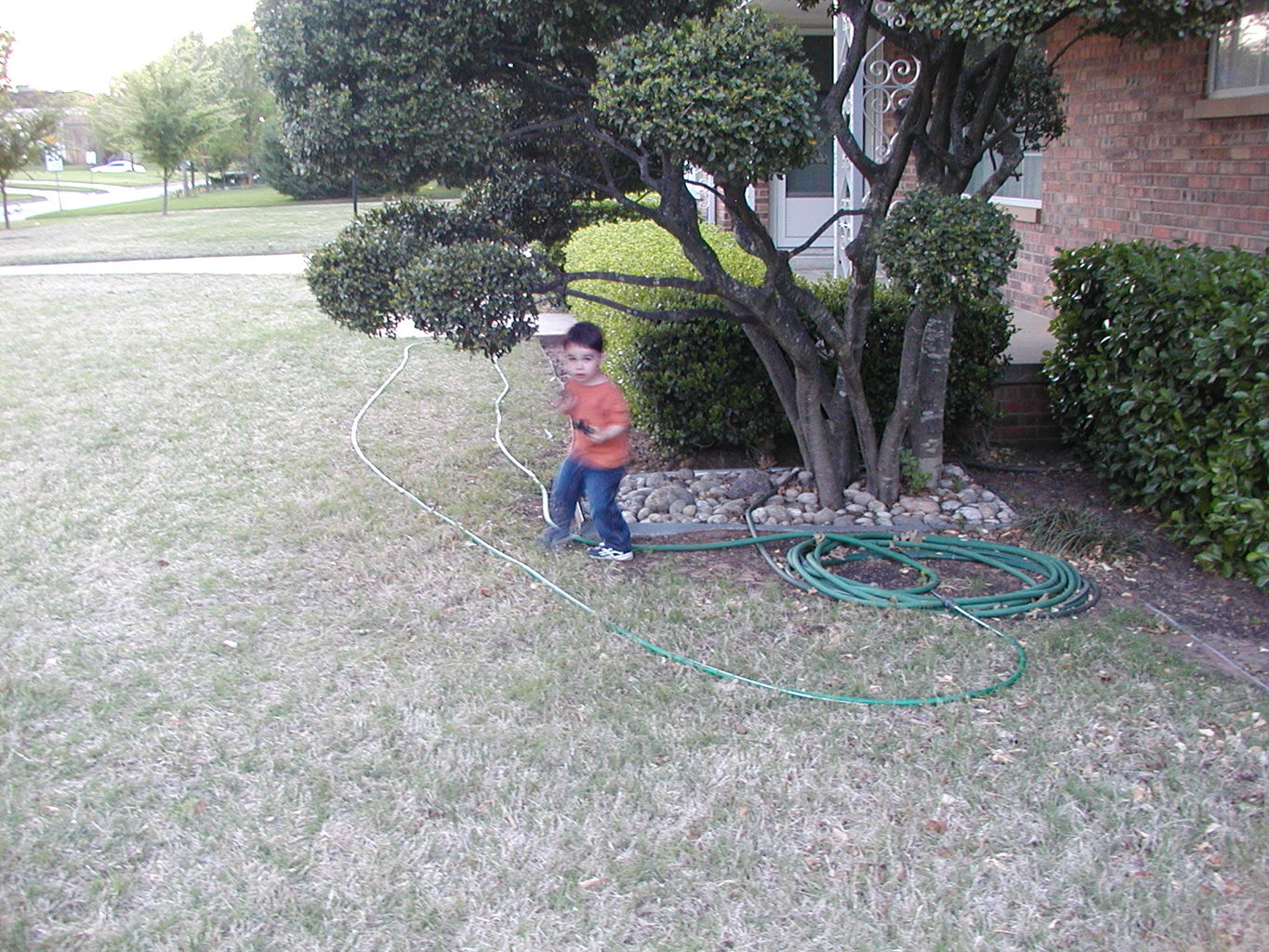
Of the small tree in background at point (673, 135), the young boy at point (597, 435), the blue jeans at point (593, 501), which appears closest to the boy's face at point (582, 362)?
the young boy at point (597, 435)

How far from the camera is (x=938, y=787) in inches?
137

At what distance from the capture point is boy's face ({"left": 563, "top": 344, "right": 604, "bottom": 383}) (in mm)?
5062

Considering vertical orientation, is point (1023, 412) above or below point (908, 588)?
above

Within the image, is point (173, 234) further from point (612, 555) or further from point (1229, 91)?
point (1229, 91)

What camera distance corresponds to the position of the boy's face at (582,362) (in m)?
5.06

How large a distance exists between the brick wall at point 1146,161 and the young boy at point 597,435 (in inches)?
96.6

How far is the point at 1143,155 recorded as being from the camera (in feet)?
24.4

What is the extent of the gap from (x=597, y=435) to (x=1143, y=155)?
4.53 metres

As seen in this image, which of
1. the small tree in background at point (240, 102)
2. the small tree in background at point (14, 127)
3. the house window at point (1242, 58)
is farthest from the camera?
the small tree in background at point (240, 102)

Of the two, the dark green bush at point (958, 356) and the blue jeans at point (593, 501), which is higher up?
the dark green bush at point (958, 356)

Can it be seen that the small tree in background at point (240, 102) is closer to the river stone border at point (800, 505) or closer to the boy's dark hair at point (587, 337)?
the river stone border at point (800, 505)

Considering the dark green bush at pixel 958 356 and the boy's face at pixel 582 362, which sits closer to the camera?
the boy's face at pixel 582 362

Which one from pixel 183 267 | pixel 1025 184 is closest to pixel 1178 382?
pixel 1025 184

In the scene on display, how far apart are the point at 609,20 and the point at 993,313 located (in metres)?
2.77
